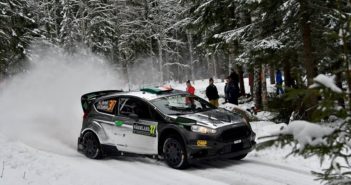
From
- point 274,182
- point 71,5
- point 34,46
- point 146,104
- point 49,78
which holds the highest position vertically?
point 71,5

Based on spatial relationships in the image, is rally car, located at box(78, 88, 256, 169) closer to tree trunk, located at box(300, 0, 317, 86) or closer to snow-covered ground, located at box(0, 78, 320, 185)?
snow-covered ground, located at box(0, 78, 320, 185)

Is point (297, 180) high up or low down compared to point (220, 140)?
down

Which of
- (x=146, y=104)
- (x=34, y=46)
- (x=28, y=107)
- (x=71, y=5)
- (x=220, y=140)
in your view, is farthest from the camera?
(x=71, y=5)

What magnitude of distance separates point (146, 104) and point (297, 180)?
4.04m

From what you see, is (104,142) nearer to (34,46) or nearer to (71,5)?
(34,46)

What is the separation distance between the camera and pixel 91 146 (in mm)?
12039

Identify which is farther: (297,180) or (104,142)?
(104,142)

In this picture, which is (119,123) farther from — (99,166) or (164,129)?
(164,129)

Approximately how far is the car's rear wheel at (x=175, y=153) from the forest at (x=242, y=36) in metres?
2.29

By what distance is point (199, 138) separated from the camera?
379 inches

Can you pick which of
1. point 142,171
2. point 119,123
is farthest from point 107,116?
point 142,171

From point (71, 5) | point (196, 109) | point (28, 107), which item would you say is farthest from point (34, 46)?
point (196, 109)

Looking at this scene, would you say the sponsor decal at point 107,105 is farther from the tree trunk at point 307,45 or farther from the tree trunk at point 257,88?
the tree trunk at point 257,88

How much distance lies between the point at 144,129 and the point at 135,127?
307 mm
